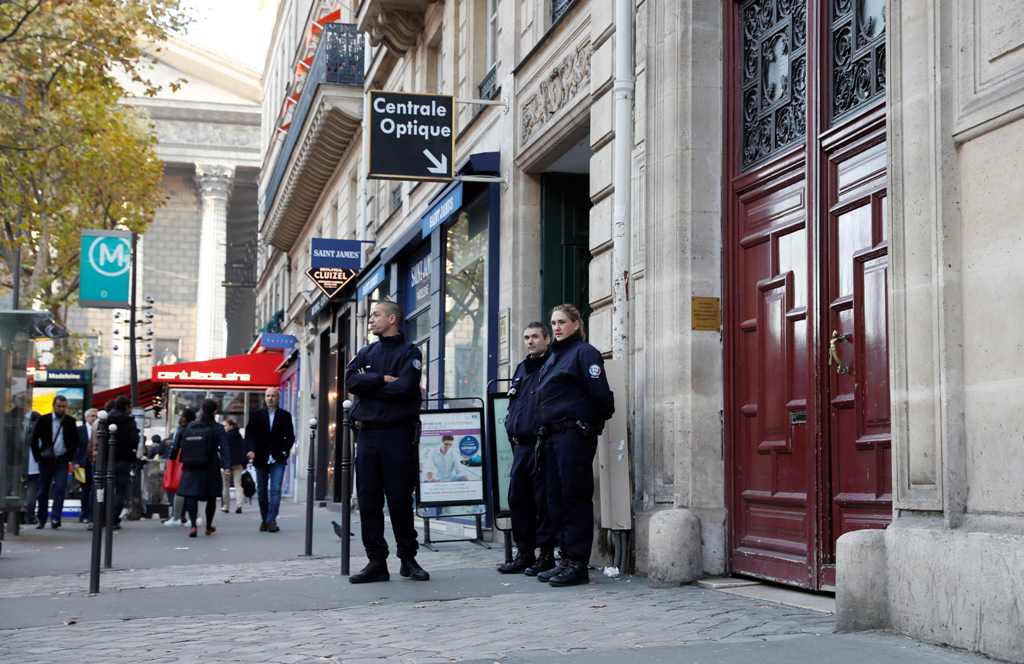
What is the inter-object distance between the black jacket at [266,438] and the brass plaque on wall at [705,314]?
926cm

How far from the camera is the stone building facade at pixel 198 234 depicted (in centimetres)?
7362

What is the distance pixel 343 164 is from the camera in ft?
91.4

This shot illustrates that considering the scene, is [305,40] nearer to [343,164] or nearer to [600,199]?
[343,164]

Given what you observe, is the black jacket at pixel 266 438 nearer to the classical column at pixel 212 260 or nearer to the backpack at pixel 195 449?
the backpack at pixel 195 449

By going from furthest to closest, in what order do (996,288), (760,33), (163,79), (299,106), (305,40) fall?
(163,79)
(305,40)
(299,106)
(760,33)
(996,288)

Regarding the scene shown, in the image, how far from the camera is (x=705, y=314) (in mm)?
9141

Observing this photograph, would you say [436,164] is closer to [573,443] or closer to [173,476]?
[573,443]

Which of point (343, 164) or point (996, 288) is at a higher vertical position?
point (343, 164)

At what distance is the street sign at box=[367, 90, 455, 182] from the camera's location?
14.0 m

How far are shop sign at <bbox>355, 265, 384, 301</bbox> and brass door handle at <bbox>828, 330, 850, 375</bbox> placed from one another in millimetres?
13710

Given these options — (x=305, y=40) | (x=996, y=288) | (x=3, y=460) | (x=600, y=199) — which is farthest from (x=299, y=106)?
(x=996, y=288)

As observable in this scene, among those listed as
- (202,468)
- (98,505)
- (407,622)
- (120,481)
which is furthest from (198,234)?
(407,622)

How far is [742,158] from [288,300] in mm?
31395

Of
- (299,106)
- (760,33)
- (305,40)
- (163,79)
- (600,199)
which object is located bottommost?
(600,199)
